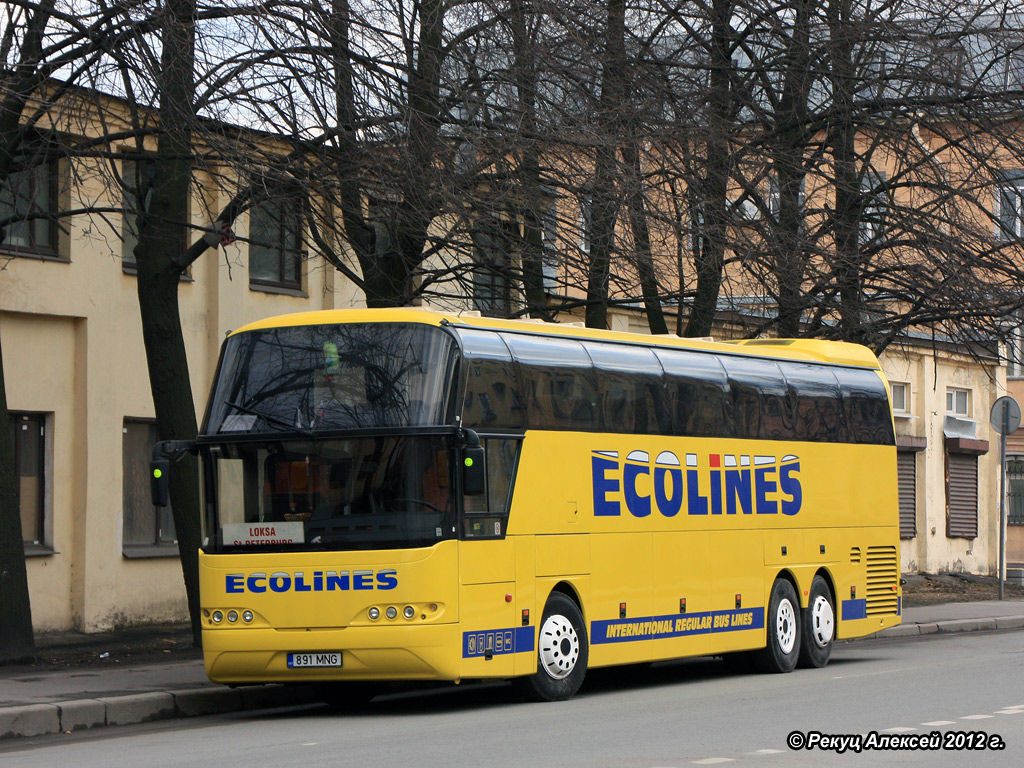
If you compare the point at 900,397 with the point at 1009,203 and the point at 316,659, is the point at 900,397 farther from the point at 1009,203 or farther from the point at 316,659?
the point at 316,659

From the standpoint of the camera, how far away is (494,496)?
13.7 metres

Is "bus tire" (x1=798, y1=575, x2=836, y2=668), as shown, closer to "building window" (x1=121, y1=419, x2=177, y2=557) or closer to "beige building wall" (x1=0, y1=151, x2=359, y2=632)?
"beige building wall" (x1=0, y1=151, x2=359, y2=632)

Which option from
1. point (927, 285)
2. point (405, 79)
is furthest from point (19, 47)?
point (927, 285)

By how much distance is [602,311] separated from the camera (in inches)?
849

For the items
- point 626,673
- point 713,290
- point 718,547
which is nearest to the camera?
point 718,547

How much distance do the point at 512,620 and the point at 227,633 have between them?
2.46m

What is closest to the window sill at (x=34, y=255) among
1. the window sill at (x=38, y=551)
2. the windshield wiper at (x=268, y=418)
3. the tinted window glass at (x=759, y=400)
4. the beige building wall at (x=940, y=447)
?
the window sill at (x=38, y=551)

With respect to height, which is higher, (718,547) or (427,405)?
(427,405)

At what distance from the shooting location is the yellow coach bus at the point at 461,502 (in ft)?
42.9

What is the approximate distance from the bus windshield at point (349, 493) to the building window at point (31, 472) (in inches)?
353

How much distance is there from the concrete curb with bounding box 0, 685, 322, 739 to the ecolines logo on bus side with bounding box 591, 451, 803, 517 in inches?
138

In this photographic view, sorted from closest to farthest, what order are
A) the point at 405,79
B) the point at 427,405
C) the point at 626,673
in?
1. the point at 427,405
2. the point at 405,79
3. the point at 626,673

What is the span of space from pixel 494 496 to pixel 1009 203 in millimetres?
11292

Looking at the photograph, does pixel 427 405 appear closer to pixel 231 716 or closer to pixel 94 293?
pixel 231 716
